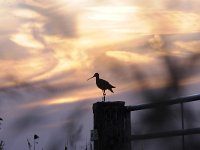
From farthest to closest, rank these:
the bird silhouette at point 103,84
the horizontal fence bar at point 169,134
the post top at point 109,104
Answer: the bird silhouette at point 103,84, the post top at point 109,104, the horizontal fence bar at point 169,134

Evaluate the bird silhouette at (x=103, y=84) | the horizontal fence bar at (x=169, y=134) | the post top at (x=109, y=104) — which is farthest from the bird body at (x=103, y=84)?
the horizontal fence bar at (x=169, y=134)

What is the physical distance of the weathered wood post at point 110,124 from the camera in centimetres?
514

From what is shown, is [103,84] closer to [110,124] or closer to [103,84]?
[103,84]

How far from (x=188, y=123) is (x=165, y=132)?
0.39 m

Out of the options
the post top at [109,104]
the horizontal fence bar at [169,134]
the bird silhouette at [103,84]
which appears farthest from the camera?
the bird silhouette at [103,84]

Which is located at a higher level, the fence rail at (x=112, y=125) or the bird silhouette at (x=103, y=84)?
the bird silhouette at (x=103, y=84)

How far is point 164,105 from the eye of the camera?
13.4 feet

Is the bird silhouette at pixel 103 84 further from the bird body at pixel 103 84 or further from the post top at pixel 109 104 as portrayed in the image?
the post top at pixel 109 104

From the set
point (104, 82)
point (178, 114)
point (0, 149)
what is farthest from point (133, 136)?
point (0, 149)

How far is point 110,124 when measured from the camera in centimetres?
522

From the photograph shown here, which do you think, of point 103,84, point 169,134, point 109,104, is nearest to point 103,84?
point 103,84

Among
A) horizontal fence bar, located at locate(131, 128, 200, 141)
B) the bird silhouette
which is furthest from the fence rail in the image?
the bird silhouette

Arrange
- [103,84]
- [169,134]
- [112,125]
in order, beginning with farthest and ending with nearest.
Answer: [103,84] → [112,125] → [169,134]

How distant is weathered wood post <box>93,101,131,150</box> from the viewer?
5.14 metres
